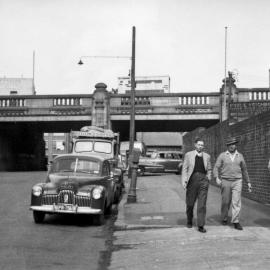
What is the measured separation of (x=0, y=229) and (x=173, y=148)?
6922 cm

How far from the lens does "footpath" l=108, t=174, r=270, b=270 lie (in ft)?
26.6

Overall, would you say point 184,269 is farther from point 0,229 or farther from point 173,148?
point 173,148

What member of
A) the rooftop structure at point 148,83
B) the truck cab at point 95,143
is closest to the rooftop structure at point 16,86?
the rooftop structure at point 148,83

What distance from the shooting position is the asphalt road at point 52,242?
27.5 ft

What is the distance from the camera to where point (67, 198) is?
12.7 meters

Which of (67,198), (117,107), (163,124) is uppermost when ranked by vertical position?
(117,107)

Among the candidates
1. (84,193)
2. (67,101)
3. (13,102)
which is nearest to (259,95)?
(67,101)

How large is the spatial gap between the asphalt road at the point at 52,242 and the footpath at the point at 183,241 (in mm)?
327

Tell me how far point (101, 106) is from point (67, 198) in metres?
24.5

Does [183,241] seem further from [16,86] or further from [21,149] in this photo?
[16,86]

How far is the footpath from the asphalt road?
0.33 m

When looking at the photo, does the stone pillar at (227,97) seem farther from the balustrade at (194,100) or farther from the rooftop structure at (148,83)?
the rooftop structure at (148,83)

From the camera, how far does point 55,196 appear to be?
12.8 meters

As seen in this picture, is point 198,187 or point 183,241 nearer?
point 183,241
